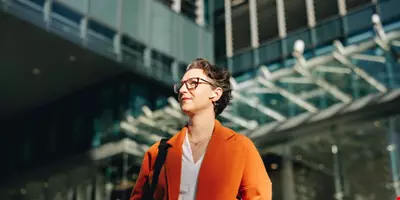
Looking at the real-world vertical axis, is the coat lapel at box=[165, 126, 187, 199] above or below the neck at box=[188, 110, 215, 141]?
below

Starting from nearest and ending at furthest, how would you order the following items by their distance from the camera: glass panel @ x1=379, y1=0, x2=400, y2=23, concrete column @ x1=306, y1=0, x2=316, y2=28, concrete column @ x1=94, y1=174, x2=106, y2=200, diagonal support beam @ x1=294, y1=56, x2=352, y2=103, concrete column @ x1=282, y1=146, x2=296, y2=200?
diagonal support beam @ x1=294, y1=56, x2=352, y2=103 → concrete column @ x1=282, y1=146, x2=296, y2=200 → glass panel @ x1=379, y1=0, x2=400, y2=23 → concrete column @ x1=306, y1=0, x2=316, y2=28 → concrete column @ x1=94, y1=174, x2=106, y2=200

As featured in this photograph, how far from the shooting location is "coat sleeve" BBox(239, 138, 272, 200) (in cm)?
255

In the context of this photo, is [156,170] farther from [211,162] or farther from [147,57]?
[147,57]

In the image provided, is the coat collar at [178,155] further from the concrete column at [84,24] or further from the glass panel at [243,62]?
the glass panel at [243,62]

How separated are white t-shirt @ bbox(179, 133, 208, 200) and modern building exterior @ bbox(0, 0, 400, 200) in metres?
11.2

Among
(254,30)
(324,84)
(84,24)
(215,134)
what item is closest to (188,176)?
(215,134)

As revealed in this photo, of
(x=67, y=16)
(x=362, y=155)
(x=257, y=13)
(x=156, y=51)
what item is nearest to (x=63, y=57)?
(x=67, y=16)

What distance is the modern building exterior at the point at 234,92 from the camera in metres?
14.4

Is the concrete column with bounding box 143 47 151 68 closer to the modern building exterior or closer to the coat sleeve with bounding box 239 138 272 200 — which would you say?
the modern building exterior

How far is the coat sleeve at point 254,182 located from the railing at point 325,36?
1414 centimetres

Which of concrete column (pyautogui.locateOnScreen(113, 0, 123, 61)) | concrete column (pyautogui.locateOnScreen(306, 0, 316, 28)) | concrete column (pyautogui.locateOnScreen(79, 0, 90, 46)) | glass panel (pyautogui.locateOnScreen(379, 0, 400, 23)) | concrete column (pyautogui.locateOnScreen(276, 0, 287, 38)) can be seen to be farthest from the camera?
concrete column (pyautogui.locateOnScreen(276, 0, 287, 38))

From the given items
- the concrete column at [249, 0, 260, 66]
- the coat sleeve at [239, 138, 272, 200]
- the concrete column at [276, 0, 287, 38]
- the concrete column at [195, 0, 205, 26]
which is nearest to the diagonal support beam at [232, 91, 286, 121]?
the concrete column at [249, 0, 260, 66]

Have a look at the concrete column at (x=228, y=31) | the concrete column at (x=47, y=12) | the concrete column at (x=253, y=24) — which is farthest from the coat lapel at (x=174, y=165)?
the concrete column at (x=228, y=31)

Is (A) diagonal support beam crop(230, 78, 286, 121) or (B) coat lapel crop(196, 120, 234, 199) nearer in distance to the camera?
(B) coat lapel crop(196, 120, 234, 199)
